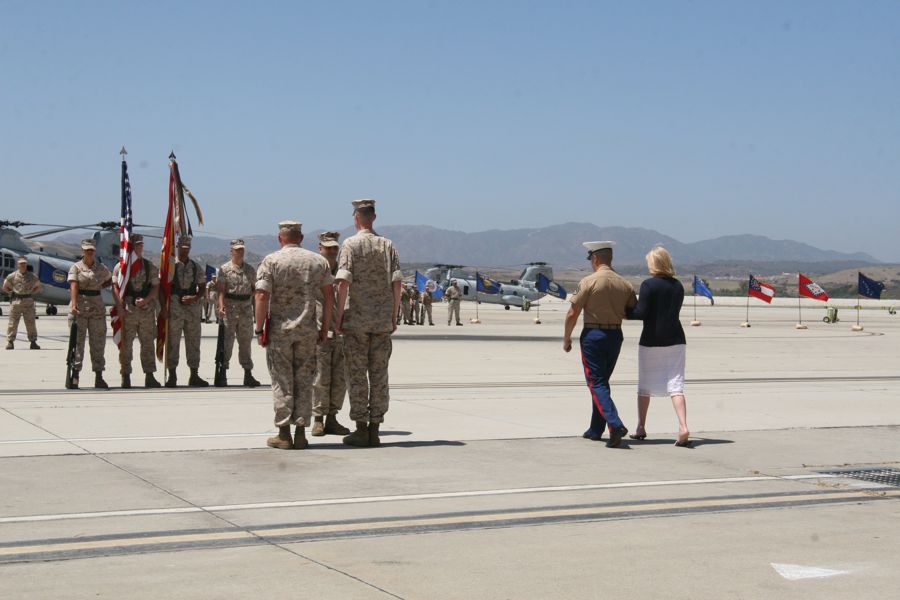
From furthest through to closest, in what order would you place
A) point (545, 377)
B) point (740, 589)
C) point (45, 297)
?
point (45, 297), point (545, 377), point (740, 589)

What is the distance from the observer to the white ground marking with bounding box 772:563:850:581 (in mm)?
5730

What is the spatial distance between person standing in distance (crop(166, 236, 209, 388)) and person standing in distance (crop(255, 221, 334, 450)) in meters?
5.79

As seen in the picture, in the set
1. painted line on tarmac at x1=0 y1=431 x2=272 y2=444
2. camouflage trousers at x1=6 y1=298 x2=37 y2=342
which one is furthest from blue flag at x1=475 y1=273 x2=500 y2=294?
painted line on tarmac at x1=0 y1=431 x2=272 y2=444

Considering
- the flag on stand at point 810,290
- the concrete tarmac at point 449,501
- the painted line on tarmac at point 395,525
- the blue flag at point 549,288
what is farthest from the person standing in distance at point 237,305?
the blue flag at point 549,288

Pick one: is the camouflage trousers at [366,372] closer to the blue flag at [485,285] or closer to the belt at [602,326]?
the belt at [602,326]

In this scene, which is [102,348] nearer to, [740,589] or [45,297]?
[740,589]

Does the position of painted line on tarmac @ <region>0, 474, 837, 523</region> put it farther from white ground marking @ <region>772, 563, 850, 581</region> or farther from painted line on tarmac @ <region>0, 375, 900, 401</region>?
painted line on tarmac @ <region>0, 375, 900, 401</region>

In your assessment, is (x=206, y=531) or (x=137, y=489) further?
(x=137, y=489)

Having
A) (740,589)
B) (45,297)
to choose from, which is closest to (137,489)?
(740,589)

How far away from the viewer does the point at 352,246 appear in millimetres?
10062

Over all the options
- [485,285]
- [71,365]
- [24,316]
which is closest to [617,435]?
[71,365]

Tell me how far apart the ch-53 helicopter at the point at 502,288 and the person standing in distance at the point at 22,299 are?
44839 millimetres

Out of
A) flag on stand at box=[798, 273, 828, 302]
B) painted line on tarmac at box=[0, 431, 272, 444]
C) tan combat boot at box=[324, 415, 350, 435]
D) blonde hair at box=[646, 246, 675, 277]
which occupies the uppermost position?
flag on stand at box=[798, 273, 828, 302]

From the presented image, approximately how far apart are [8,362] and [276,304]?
36.1ft
